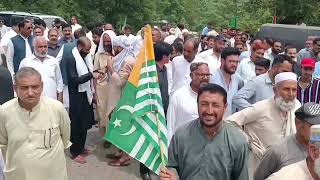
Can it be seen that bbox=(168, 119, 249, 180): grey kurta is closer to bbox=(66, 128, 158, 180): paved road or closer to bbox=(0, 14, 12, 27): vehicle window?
bbox=(66, 128, 158, 180): paved road

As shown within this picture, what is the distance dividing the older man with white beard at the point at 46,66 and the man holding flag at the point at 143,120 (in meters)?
3.11

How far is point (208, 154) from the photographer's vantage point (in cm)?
365

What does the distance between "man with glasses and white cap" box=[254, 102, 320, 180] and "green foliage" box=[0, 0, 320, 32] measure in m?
22.8

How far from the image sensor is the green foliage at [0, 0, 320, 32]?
1029 inches

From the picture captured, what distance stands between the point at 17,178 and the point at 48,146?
14.1 inches

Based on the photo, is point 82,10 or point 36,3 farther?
point 82,10

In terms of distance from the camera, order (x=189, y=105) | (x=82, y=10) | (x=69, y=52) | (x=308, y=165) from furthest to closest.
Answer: (x=82, y=10), (x=69, y=52), (x=189, y=105), (x=308, y=165)

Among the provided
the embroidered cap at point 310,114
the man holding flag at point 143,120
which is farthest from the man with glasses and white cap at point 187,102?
the embroidered cap at point 310,114

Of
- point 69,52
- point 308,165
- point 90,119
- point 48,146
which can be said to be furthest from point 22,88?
point 90,119

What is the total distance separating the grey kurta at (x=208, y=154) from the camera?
365 centimetres

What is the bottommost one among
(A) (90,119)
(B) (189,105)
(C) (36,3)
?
(A) (90,119)

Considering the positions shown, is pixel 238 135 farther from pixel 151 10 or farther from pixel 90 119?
pixel 151 10

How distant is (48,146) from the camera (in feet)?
15.1

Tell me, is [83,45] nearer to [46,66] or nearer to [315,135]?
[46,66]
